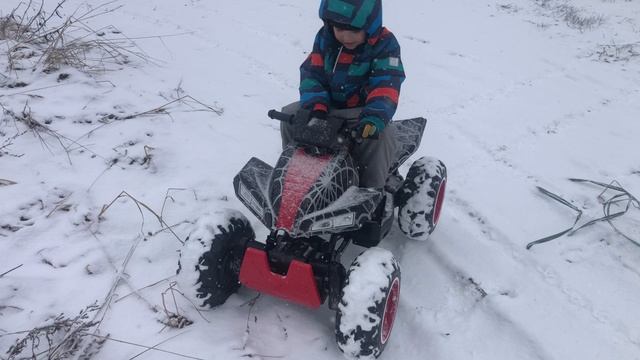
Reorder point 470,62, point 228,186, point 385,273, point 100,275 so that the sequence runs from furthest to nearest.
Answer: point 470,62, point 228,186, point 100,275, point 385,273

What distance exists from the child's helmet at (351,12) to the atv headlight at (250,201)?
1.09 m

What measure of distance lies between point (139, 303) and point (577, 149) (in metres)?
4.05

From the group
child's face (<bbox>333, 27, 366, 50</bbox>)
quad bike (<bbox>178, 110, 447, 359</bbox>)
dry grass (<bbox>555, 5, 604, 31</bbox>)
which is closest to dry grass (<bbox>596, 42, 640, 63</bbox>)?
dry grass (<bbox>555, 5, 604, 31</bbox>)

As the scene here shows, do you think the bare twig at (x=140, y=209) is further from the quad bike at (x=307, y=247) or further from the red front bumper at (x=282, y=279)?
the red front bumper at (x=282, y=279)

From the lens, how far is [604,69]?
666 cm

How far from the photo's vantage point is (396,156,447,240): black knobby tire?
3.34m

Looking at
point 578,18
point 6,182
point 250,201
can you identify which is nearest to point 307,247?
point 250,201

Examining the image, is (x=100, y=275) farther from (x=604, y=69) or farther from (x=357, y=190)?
(x=604, y=69)

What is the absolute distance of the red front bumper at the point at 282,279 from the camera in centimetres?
247

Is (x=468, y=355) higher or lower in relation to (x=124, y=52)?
lower

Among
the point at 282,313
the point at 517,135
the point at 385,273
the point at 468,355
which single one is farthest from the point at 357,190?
the point at 517,135

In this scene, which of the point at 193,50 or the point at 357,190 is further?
the point at 193,50

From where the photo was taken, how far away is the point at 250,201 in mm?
2736

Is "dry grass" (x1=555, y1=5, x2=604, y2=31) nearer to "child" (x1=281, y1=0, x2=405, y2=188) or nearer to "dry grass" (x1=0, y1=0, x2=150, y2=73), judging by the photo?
"child" (x1=281, y1=0, x2=405, y2=188)
